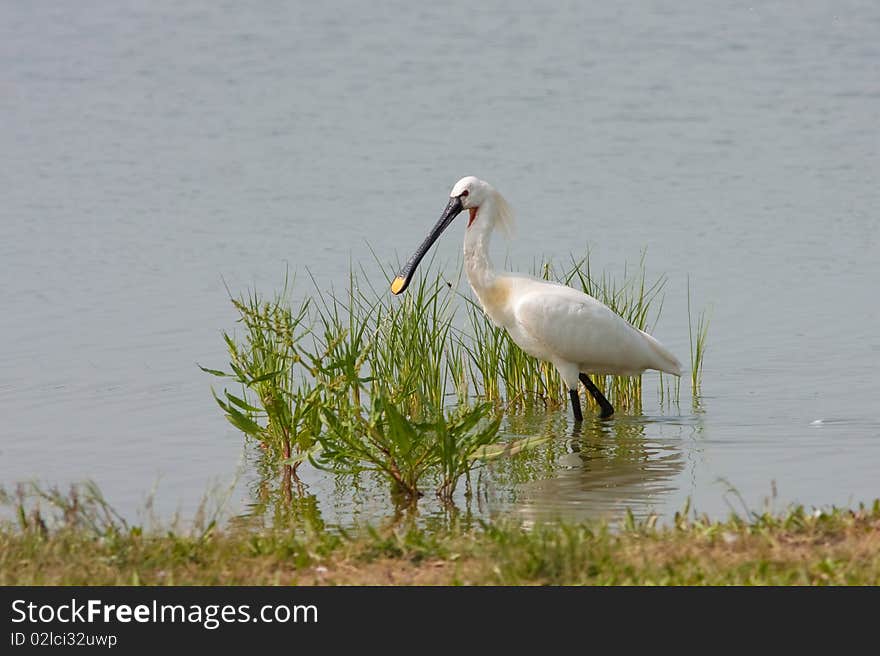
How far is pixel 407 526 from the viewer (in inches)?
296

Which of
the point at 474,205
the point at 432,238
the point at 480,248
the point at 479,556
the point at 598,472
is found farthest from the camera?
the point at 432,238

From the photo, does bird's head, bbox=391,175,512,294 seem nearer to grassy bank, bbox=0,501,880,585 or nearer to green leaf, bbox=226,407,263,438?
green leaf, bbox=226,407,263,438

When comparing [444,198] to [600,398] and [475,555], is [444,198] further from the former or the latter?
[475,555]

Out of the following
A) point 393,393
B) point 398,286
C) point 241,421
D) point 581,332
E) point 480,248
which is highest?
point 480,248

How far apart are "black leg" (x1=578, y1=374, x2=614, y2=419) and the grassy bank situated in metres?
3.93

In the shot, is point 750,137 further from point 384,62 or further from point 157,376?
point 157,376

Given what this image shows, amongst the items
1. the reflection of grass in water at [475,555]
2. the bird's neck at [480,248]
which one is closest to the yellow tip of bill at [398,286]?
the bird's neck at [480,248]

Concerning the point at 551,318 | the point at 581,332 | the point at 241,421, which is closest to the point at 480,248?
the point at 551,318

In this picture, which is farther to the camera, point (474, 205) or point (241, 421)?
point (474, 205)

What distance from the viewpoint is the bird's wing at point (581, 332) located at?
386 inches

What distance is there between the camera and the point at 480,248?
10281mm

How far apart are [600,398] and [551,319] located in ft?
2.57

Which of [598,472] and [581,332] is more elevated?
[581,332]

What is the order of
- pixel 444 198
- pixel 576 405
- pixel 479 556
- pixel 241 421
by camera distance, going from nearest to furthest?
pixel 479 556 → pixel 241 421 → pixel 576 405 → pixel 444 198
